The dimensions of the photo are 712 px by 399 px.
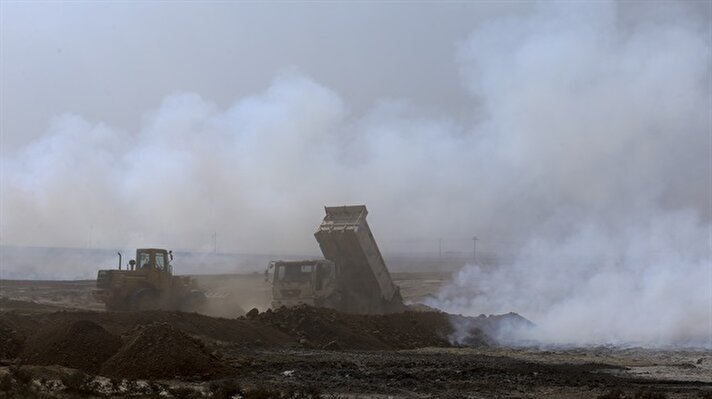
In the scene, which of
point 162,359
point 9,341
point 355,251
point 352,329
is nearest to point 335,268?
point 355,251

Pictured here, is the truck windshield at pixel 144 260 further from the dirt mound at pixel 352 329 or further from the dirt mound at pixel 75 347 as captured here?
the dirt mound at pixel 75 347

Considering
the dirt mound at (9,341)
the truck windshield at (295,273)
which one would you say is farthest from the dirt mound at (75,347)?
the truck windshield at (295,273)

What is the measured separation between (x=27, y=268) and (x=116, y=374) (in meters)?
82.0

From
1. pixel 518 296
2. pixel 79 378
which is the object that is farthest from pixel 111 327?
pixel 518 296

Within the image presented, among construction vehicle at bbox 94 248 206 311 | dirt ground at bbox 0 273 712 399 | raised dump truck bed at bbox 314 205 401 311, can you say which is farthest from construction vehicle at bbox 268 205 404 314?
dirt ground at bbox 0 273 712 399

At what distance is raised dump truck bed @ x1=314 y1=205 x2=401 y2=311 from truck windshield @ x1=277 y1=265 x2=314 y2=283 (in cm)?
113

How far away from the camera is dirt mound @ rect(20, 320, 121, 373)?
18.4 meters

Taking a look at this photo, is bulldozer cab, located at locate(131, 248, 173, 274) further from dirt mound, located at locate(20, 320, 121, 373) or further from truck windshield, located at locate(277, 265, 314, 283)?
dirt mound, located at locate(20, 320, 121, 373)

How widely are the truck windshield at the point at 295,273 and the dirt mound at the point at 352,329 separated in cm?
509

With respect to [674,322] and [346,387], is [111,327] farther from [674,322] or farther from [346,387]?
[674,322]

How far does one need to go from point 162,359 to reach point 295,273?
17.9m

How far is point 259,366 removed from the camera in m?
19.4

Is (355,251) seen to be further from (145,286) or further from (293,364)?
(293,364)

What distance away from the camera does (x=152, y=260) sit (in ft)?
118
